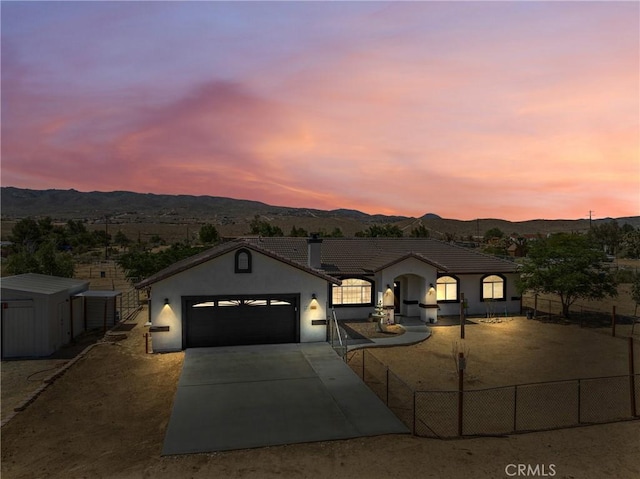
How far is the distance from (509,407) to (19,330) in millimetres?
19356

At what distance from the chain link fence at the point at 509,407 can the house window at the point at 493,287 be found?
42.2 ft

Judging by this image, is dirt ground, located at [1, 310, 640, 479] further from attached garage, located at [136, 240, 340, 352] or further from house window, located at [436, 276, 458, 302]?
house window, located at [436, 276, 458, 302]

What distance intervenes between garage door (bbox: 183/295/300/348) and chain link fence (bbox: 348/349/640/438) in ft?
17.4

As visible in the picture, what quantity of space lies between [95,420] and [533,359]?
1682 cm

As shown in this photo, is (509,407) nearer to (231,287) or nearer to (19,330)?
(231,287)

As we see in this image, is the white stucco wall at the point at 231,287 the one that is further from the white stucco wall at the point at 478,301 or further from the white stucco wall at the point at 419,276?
the white stucco wall at the point at 478,301

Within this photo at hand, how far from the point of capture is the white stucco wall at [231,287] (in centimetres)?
1872

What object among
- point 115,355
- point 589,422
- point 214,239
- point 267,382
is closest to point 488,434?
point 589,422

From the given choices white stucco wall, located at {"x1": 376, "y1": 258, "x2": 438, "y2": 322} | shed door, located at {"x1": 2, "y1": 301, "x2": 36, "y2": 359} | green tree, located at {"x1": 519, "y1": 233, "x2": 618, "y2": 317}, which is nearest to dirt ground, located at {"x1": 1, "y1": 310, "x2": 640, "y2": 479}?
shed door, located at {"x1": 2, "y1": 301, "x2": 36, "y2": 359}

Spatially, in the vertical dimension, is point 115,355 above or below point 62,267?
below

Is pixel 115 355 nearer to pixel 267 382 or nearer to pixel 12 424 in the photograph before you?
pixel 12 424

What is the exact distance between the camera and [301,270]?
19938 millimetres

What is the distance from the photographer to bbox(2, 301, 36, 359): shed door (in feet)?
59.9

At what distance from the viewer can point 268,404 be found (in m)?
12.6
